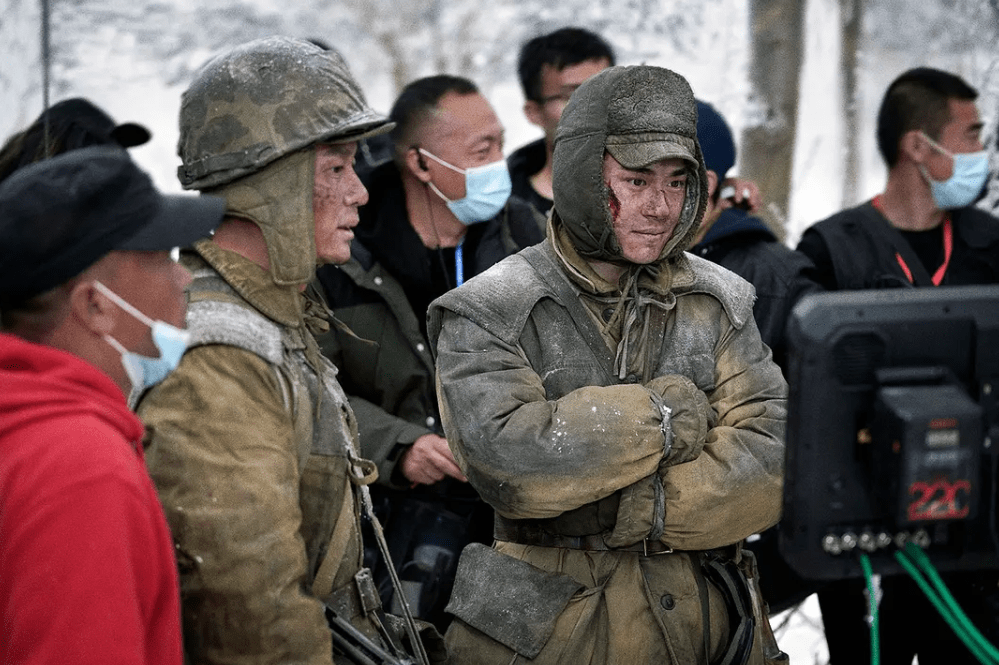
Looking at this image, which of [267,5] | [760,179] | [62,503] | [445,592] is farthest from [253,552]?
[760,179]

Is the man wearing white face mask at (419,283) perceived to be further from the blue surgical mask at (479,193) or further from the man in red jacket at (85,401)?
the man in red jacket at (85,401)

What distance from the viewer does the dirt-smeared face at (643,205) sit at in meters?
3.05

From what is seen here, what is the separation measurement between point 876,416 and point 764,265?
255cm

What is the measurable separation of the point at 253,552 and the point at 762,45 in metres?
6.50

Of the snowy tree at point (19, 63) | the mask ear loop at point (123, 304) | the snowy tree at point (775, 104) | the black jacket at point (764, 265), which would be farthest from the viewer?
the snowy tree at point (775, 104)

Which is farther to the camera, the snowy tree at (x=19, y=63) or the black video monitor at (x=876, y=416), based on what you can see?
the snowy tree at (x=19, y=63)

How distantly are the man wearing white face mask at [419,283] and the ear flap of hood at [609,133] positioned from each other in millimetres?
967

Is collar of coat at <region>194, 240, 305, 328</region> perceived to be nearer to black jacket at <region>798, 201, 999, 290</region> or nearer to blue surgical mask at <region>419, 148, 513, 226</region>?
blue surgical mask at <region>419, 148, 513, 226</region>

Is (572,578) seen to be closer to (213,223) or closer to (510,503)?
(510,503)

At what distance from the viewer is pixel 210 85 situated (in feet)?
8.88

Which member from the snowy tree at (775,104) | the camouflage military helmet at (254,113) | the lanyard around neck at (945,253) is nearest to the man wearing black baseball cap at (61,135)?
the camouflage military helmet at (254,113)

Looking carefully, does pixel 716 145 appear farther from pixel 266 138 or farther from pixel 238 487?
pixel 238 487

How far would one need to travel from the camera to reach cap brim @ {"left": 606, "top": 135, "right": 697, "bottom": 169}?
9.86 feet

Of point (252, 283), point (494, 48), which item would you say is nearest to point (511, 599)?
point (252, 283)
